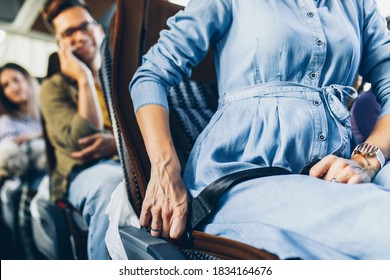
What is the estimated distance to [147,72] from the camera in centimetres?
71

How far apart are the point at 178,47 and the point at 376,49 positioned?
45cm

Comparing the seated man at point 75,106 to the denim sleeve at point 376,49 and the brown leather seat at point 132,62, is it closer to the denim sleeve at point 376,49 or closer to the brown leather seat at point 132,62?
the brown leather seat at point 132,62

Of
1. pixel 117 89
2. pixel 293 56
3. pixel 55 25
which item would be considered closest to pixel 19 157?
pixel 55 25

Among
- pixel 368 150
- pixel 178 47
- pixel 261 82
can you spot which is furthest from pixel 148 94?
pixel 368 150

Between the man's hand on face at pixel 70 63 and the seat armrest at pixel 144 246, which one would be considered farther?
the man's hand on face at pixel 70 63

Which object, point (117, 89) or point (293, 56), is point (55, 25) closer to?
point (117, 89)

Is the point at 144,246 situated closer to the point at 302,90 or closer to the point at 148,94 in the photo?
the point at 148,94

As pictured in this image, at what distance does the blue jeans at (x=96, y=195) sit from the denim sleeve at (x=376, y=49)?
0.78 m

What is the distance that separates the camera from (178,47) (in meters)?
0.70

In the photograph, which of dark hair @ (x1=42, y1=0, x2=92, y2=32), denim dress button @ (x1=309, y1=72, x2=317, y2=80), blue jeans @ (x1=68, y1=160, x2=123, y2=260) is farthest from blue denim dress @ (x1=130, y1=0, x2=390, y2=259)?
dark hair @ (x1=42, y1=0, x2=92, y2=32)

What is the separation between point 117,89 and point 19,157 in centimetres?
141

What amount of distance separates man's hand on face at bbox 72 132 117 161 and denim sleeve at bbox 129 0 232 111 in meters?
0.97

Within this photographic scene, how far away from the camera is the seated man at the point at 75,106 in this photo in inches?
62.9

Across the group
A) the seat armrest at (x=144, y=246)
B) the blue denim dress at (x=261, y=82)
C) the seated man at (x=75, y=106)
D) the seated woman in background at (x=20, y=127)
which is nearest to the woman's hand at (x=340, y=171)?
the blue denim dress at (x=261, y=82)
